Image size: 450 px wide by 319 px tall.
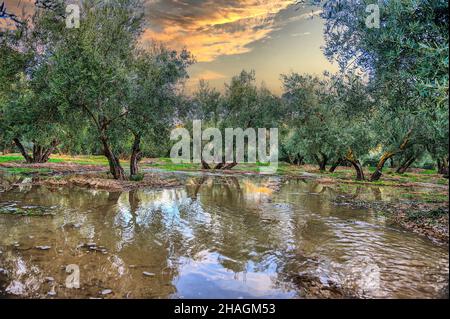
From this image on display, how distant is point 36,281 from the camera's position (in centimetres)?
742

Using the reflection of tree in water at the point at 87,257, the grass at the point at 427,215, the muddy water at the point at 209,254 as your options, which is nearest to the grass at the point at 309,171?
the grass at the point at 427,215

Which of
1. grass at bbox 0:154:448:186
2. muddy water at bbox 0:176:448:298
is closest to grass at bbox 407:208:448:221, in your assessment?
muddy water at bbox 0:176:448:298

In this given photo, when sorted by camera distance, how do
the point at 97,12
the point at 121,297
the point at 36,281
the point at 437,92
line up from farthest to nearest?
the point at 97,12
the point at 437,92
the point at 36,281
the point at 121,297

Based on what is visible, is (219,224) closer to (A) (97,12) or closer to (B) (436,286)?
(B) (436,286)

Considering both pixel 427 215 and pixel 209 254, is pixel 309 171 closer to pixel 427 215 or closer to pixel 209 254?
pixel 427 215

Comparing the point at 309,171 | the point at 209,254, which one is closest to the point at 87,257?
the point at 209,254

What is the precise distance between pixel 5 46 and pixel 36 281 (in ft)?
70.5

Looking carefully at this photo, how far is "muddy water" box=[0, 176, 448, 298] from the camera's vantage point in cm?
733

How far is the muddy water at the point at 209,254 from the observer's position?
7.33 m

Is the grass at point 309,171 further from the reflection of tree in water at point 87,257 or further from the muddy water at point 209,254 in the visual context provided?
the reflection of tree in water at point 87,257

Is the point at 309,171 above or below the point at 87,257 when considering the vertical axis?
below

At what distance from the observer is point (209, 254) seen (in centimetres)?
999

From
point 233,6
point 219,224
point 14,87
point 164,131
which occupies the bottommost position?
point 219,224
